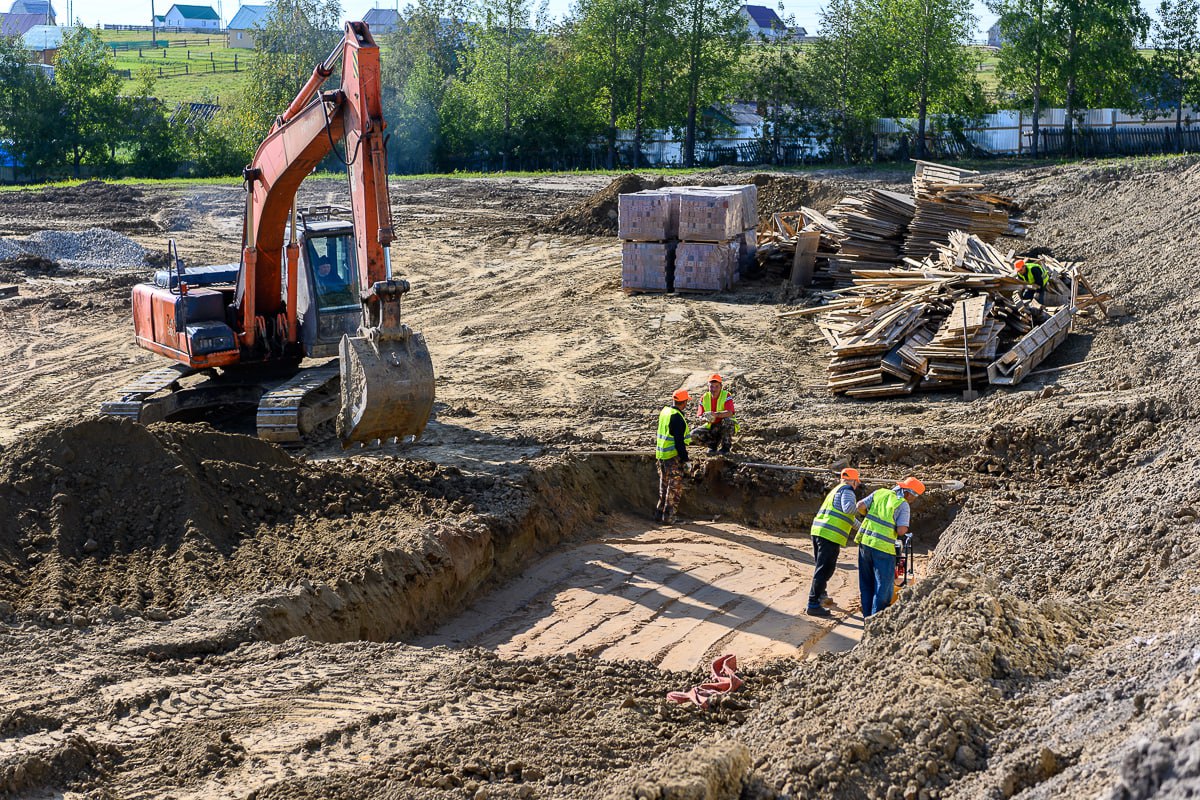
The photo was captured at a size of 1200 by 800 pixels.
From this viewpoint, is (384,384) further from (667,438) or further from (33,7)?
(33,7)

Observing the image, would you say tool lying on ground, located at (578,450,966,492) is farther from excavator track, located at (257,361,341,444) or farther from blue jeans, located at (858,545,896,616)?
excavator track, located at (257,361,341,444)

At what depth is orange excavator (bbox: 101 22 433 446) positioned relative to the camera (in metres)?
11.4

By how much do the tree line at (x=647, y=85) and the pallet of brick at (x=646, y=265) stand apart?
926 inches


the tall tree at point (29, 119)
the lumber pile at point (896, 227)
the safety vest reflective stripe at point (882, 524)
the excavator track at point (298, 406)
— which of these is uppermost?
the tall tree at point (29, 119)

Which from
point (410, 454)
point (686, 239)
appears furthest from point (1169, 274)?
point (410, 454)

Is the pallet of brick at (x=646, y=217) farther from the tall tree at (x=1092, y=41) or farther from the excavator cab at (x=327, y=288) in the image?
the tall tree at (x=1092, y=41)

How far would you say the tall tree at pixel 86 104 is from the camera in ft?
148

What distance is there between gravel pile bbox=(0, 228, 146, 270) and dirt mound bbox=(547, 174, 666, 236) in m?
10.3

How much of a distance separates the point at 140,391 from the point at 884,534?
30.1 ft

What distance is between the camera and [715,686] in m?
8.45

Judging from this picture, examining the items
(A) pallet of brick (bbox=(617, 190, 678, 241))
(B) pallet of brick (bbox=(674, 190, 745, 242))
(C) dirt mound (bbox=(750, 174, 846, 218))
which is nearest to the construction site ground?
(B) pallet of brick (bbox=(674, 190, 745, 242))

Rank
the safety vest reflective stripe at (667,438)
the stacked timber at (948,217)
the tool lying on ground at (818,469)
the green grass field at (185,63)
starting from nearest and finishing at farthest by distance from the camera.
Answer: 1. the safety vest reflective stripe at (667,438)
2. the tool lying on ground at (818,469)
3. the stacked timber at (948,217)
4. the green grass field at (185,63)

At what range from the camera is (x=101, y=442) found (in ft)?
36.6

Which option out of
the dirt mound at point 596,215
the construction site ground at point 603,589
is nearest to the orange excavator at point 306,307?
the construction site ground at point 603,589
